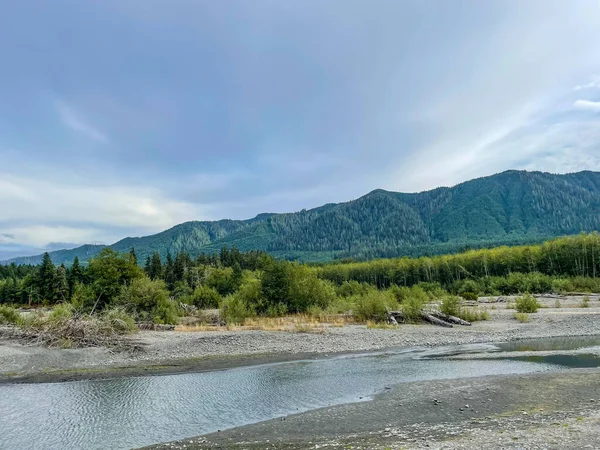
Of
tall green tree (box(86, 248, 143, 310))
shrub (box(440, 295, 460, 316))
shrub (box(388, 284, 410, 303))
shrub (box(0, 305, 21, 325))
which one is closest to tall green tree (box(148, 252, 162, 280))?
tall green tree (box(86, 248, 143, 310))

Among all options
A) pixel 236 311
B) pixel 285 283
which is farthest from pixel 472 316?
pixel 236 311

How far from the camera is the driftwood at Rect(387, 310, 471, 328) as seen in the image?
40.7m

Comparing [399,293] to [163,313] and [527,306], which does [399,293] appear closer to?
[527,306]

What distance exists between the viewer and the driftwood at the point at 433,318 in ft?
134

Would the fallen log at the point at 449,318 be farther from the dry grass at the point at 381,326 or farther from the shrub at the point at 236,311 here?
the shrub at the point at 236,311

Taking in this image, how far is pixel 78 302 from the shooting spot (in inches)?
1901

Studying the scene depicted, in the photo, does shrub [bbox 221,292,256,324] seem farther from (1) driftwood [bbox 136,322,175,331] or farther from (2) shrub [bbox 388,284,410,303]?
(2) shrub [bbox 388,284,410,303]

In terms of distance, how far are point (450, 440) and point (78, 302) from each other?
162 feet

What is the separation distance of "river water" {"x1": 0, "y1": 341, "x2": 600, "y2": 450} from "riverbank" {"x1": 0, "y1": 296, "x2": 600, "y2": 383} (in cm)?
268

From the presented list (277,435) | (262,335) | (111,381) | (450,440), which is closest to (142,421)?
(277,435)

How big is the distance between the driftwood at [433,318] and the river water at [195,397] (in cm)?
1557

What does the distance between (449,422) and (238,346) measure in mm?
21065

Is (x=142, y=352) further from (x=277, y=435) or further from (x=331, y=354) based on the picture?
(x=277, y=435)

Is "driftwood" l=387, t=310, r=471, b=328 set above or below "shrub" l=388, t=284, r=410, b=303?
below
